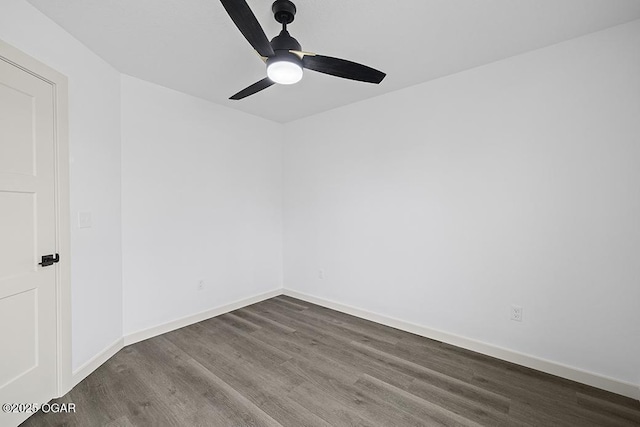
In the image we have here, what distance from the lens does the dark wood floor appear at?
70.3 inches

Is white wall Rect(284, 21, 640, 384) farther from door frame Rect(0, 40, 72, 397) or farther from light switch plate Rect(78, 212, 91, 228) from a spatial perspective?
door frame Rect(0, 40, 72, 397)

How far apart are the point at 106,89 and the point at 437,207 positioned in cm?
328

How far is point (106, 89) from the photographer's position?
2.46m


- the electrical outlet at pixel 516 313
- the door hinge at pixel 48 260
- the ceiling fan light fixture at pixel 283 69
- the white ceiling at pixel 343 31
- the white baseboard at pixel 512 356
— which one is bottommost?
the white baseboard at pixel 512 356

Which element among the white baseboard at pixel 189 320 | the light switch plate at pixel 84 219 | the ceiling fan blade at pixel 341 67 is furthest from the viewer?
the white baseboard at pixel 189 320

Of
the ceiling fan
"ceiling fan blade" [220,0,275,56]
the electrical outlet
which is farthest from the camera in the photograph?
the electrical outlet

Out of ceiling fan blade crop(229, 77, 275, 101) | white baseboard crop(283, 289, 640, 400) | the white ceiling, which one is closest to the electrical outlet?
white baseboard crop(283, 289, 640, 400)

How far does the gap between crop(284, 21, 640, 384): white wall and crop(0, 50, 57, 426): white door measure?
8.99 ft

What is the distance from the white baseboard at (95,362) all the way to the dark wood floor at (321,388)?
45 mm

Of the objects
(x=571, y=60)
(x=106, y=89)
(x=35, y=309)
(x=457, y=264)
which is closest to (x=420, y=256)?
(x=457, y=264)

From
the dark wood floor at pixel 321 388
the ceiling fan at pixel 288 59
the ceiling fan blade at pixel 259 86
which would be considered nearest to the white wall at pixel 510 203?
the dark wood floor at pixel 321 388

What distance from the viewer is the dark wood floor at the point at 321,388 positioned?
1785 mm

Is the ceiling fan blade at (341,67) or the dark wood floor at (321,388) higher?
the ceiling fan blade at (341,67)

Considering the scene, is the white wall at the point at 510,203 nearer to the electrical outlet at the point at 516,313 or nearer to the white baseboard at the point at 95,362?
the electrical outlet at the point at 516,313
